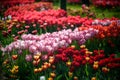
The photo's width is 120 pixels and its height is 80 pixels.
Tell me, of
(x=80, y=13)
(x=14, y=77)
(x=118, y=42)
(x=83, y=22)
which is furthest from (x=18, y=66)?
(x=80, y=13)

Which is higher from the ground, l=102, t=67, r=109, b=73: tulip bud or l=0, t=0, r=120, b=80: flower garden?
l=102, t=67, r=109, b=73: tulip bud

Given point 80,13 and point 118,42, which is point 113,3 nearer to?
point 80,13

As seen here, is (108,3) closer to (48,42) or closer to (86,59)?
(48,42)

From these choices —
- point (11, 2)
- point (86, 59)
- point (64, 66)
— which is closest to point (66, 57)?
point (64, 66)

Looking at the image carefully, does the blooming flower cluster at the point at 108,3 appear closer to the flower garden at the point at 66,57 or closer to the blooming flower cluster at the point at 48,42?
the flower garden at the point at 66,57

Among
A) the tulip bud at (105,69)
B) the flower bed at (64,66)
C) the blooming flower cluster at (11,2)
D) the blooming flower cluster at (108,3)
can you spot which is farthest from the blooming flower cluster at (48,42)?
the blooming flower cluster at (11,2)

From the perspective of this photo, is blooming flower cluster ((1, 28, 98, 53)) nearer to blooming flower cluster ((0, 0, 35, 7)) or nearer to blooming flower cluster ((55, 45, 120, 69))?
blooming flower cluster ((55, 45, 120, 69))

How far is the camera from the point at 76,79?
175 inches

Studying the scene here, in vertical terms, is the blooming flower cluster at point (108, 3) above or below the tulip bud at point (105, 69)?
below

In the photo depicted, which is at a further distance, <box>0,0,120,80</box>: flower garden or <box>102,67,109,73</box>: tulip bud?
<box>0,0,120,80</box>: flower garden

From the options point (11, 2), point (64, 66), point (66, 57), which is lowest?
point (11, 2)

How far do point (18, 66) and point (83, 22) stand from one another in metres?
3.67

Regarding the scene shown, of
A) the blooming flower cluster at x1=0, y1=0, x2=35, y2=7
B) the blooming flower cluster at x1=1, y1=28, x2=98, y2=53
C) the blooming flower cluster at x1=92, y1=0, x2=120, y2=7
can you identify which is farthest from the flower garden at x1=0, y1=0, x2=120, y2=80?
the blooming flower cluster at x1=0, y1=0, x2=35, y2=7

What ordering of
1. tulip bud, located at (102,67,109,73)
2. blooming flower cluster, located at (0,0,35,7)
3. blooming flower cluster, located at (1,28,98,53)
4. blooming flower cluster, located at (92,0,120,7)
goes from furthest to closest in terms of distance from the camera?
1. blooming flower cluster, located at (0,0,35,7)
2. blooming flower cluster, located at (92,0,120,7)
3. blooming flower cluster, located at (1,28,98,53)
4. tulip bud, located at (102,67,109,73)
